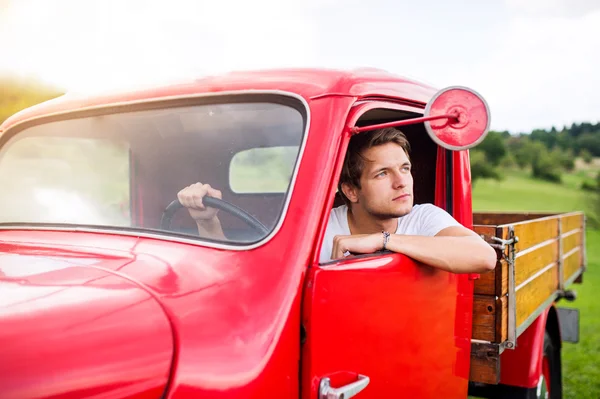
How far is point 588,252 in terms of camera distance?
27.1m

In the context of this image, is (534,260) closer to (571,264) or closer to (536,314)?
(536,314)

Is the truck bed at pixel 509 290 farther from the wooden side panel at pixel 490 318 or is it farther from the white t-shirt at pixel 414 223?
the white t-shirt at pixel 414 223

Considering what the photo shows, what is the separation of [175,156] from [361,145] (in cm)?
69

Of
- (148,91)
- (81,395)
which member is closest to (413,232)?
(148,91)

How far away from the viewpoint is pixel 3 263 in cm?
183

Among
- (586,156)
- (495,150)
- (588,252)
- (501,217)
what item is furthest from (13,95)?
(586,156)

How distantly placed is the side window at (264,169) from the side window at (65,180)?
0.48 m

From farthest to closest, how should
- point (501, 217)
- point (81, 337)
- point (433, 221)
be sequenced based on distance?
point (501, 217) < point (433, 221) < point (81, 337)

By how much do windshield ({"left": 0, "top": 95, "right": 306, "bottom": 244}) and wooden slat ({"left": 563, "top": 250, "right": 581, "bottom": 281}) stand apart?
2.97 meters

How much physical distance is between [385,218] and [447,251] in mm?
303

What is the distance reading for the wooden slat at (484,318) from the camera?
282 centimetres

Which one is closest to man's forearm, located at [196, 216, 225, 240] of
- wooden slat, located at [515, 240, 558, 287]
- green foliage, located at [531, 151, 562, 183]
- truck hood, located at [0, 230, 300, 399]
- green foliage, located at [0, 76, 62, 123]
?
truck hood, located at [0, 230, 300, 399]

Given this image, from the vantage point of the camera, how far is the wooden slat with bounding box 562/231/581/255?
15.9 ft

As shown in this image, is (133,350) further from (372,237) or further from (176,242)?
(372,237)
